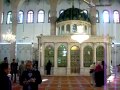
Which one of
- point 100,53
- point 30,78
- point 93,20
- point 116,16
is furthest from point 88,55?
point 30,78

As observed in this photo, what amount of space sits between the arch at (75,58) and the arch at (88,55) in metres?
0.55

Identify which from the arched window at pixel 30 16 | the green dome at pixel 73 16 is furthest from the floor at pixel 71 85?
the arched window at pixel 30 16

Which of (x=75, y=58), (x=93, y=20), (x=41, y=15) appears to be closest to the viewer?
(x=75, y=58)

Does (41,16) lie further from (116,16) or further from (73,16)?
(116,16)

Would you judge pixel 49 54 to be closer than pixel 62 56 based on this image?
No

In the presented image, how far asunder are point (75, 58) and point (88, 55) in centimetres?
106

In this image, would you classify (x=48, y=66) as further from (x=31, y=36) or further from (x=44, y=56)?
(x=31, y=36)

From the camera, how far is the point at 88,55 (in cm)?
1983

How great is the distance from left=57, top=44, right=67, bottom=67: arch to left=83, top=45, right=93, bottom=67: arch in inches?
59.2

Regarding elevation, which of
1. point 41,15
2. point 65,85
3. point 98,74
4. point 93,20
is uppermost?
point 41,15

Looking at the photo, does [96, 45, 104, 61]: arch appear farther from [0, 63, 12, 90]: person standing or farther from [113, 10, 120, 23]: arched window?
[0, 63, 12, 90]: person standing

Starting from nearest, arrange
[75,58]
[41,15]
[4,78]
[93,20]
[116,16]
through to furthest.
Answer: [4,78], [75,58], [93,20], [116,16], [41,15]

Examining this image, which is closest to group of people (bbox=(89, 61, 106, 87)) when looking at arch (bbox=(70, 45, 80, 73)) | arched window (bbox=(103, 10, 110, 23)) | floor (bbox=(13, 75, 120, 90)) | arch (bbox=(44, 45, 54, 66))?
floor (bbox=(13, 75, 120, 90))

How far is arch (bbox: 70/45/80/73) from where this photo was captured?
19.7 m
